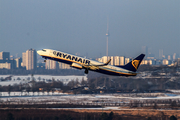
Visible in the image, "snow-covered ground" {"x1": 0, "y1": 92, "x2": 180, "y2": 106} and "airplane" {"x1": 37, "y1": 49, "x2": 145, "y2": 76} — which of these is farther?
"snow-covered ground" {"x1": 0, "y1": 92, "x2": 180, "y2": 106}

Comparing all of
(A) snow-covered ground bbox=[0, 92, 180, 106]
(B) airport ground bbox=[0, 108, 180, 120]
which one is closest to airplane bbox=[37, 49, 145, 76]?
(B) airport ground bbox=[0, 108, 180, 120]

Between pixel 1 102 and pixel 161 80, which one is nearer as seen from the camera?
pixel 1 102

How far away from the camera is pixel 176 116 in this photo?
84500mm

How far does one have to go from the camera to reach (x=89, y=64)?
6328cm

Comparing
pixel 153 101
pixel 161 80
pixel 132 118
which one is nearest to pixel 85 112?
pixel 132 118

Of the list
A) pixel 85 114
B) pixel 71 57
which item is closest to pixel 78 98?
pixel 85 114

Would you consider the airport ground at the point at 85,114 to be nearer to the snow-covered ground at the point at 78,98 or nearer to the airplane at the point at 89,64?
the snow-covered ground at the point at 78,98

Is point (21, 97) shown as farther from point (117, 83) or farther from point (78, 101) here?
point (117, 83)

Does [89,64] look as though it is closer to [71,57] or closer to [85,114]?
[71,57]

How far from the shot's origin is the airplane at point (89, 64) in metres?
62.9

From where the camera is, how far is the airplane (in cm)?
6288

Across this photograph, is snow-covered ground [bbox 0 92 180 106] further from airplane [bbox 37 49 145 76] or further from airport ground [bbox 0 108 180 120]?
airplane [bbox 37 49 145 76]

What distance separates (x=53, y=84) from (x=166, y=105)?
4716 cm

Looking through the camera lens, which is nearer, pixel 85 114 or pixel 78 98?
pixel 85 114
